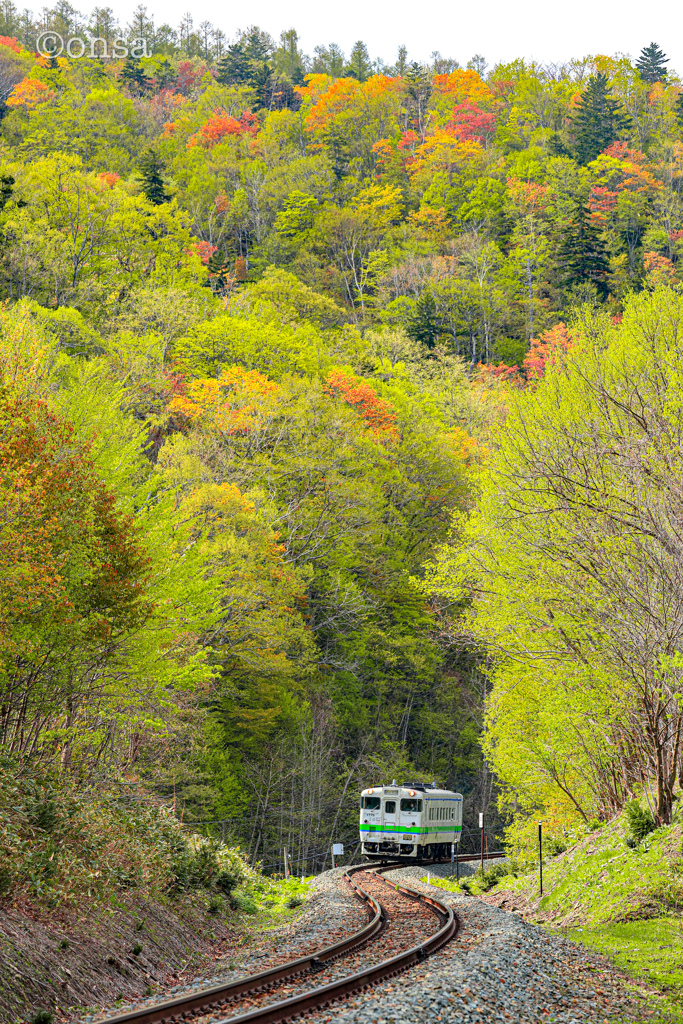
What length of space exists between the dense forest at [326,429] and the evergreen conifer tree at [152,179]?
28 centimetres

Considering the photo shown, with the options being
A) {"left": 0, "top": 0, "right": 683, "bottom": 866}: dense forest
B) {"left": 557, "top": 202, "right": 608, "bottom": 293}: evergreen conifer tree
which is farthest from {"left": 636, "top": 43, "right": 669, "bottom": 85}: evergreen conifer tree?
{"left": 557, "top": 202, "right": 608, "bottom": 293}: evergreen conifer tree

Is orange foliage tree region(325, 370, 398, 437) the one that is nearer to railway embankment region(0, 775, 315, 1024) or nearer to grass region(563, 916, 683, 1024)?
railway embankment region(0, 775, 315, 1024)

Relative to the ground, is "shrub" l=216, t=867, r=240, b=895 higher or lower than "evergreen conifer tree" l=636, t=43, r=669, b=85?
lower

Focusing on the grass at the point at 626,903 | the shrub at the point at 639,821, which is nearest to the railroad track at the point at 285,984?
the grass at the point at 626,903

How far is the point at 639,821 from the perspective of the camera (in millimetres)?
18375

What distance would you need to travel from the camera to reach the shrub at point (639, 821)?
1833cm

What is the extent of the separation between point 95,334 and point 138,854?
30787 mm

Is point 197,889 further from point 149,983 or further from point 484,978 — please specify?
point 484,978

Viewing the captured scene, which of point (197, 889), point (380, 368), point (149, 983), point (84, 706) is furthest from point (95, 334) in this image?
point (149, 983)

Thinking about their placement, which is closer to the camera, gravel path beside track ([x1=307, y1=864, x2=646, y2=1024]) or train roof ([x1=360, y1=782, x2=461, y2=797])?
gravel path beside track ([x1=307, y1=864, x2=646, y2=1024])

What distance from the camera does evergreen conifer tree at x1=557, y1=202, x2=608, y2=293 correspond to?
261 ft

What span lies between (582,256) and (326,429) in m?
43.8

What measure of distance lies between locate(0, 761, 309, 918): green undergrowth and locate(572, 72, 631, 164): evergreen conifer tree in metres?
86.3

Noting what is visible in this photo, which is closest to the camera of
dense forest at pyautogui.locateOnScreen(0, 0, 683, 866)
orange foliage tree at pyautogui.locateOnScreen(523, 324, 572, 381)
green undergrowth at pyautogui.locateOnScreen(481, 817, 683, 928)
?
green undergrowth at pyautogui.locateOnScreen(481, 817, 683, 928)
